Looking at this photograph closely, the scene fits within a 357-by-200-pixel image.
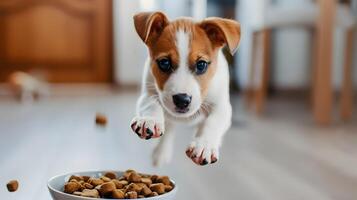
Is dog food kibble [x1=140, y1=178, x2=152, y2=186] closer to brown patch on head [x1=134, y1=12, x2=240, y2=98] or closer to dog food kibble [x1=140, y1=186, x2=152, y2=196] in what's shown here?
dog food kibble [x1=140, y1=186, x2=152, y2=196]

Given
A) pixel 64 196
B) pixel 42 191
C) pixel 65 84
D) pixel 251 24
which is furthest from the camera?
pixel 65 84

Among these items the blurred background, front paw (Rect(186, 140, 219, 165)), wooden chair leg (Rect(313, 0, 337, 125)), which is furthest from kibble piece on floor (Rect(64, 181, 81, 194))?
wooden chair leg (Rect(313, 0, 337, 125))

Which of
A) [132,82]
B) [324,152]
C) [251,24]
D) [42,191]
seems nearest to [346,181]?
[324,152]

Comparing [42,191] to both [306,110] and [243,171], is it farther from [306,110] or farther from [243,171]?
[306,110]

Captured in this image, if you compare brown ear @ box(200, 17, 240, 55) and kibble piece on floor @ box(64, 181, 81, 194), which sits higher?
brown ear @ box(200, 17, 240, 55)

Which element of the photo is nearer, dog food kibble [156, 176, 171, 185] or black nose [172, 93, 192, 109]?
black nose [172, 93, 192, 109]

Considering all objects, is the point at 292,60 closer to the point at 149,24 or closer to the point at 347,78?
the point at 347,78

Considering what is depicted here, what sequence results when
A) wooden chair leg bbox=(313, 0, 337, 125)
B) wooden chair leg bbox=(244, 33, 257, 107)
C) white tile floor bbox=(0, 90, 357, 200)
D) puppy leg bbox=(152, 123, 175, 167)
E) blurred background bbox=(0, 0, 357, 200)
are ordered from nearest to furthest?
puppy leg bbox=(152, 123, 175, 167), white tile floor bbox=(0, 90, 357, 200), blurred background bbox=(0, 0, 357, 200), wooden chair leg bbox=(313, 0, 337, 125), wooden chair leg bbox=(244, 33, 257, 107)
